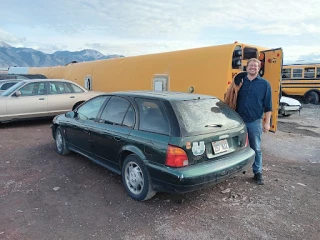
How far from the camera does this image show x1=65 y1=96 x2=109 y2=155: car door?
4.63 meters

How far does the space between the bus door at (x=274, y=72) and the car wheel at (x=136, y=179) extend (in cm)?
417

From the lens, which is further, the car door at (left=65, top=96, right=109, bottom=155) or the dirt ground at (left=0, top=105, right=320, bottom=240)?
the car door at (left=65, top=96, right=109, bottom=155)

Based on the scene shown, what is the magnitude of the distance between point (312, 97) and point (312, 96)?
0.06m

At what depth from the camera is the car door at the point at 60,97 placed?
29.8 ft

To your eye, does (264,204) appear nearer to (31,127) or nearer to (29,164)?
(29,164)

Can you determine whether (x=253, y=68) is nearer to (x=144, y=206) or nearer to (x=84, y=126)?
(x=144, y=206)

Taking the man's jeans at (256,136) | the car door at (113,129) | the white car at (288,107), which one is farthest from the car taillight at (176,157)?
the white car at (288,107)

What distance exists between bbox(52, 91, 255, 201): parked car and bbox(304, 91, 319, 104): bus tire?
14051mm

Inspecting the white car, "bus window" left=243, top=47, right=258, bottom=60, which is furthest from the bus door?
the white car

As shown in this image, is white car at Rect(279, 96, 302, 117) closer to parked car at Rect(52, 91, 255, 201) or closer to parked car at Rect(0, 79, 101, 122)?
parked car at Rect(0, 79, 101, 122)

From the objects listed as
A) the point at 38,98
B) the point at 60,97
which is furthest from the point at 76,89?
the point at 38,98

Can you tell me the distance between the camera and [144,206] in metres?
3.60

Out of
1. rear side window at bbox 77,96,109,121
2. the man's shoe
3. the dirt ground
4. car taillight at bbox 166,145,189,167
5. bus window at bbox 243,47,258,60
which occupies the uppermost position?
bus window at bbox 243,47,258,60

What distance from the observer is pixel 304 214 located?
337 centimetres
